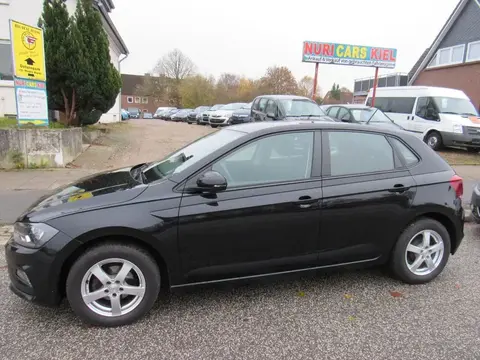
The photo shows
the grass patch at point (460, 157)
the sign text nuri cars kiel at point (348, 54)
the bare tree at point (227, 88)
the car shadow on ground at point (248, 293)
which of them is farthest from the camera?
the bare tree at point (227, 88)

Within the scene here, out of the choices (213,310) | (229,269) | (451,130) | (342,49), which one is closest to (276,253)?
(229,269)

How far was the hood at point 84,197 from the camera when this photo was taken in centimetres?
275

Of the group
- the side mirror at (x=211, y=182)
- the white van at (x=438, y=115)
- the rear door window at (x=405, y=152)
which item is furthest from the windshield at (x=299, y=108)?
the side mirror at (x=211, y=182)

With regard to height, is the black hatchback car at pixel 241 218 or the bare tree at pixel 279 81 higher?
the bare tree at pixel 279 81

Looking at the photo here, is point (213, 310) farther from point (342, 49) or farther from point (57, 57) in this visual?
point (342, 49)

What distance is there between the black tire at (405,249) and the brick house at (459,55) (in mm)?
19678

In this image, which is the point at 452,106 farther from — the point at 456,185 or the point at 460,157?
the point at 456,185

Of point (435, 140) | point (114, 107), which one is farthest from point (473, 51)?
point (114, 107)

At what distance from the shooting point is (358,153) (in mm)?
3502

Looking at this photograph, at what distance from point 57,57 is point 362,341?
381 inches

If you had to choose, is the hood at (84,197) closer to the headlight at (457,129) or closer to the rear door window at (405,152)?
the rear door window at (405,152)

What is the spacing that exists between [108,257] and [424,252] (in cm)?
291

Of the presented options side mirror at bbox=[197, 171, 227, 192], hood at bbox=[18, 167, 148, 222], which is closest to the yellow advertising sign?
hood at bbox=[18, 167, 148, 222]

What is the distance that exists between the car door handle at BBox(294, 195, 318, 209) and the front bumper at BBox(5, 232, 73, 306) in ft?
5.88
